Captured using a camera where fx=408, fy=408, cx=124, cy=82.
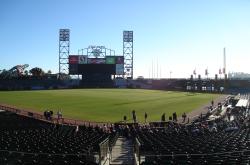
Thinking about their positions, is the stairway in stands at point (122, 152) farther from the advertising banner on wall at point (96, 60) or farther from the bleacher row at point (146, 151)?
the advertising banner on wall at point (96, 60)

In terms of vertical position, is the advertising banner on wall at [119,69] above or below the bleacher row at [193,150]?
above

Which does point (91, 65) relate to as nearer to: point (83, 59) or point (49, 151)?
point (83, 59)

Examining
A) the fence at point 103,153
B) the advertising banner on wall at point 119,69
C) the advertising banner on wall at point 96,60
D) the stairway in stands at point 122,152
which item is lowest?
the stairway in stands at point 122,152

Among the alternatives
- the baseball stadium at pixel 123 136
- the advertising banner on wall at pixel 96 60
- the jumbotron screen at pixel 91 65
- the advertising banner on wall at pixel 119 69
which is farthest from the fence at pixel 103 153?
the advertising banner on wall at pixel 119 69

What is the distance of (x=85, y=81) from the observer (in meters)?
130

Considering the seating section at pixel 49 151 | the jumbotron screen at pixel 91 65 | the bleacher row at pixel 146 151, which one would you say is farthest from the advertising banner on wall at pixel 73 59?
the seating section at pixel 49 151

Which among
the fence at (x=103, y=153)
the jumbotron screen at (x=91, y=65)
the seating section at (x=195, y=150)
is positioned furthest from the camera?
the jumbotron screen at (x=91, y=65)

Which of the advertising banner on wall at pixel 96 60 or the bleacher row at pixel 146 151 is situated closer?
the bleacher row at pixel 146 151

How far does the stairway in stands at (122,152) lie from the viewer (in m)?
23.7

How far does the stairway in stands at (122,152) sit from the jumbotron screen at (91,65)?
92291mm

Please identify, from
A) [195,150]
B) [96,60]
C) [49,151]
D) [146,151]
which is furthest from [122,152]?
[96,60]

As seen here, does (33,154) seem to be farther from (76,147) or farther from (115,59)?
(115,59)

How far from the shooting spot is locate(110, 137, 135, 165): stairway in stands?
2373 centimetres

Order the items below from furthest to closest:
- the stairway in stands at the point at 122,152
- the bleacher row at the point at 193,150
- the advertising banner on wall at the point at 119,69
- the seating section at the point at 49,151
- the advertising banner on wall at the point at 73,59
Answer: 1. the advertising banner on wall at the point at 119,69
2. the advertising banner on wall at the point at 73,59
3. the stairway in stands at the point at 122,152
4. the seating section at the point at 49,151
5. the bleacher row at the point at 193,150
